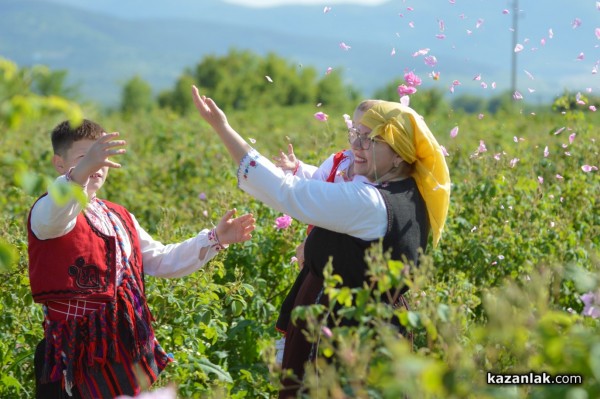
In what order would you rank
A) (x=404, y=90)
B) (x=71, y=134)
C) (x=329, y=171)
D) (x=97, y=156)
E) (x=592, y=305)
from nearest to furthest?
(x=592, y=305) → (x=97, y=156) → (x=71, y=134) → (x=329, y=171) → (x=404, y=90)

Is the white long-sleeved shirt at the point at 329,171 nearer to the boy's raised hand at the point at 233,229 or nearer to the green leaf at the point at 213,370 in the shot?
the boy's raised hand at the point at 233,229

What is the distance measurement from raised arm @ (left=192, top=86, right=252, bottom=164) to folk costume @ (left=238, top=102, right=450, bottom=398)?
4cm

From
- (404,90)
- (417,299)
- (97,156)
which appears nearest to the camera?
(97,156)

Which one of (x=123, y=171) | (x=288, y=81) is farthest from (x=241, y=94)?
(x=123, y=171)

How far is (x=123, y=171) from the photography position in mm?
7453

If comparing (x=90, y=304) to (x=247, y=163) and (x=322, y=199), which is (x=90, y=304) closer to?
(x=247, y=163)

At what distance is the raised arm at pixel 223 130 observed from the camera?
2.69 meters

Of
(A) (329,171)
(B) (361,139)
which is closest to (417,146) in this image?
(B) (361,139)

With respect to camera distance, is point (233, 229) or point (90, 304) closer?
point (90, 304)

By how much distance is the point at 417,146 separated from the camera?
2805mm

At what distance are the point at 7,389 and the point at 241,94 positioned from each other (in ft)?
173

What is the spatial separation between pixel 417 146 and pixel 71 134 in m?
1.09

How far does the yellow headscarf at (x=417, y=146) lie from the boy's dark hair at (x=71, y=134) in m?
0.85

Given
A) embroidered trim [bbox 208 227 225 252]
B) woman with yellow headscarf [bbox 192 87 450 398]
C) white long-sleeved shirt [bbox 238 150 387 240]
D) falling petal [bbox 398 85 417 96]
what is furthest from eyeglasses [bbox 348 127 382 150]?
falling petal [bbox 398 85 417 96]
